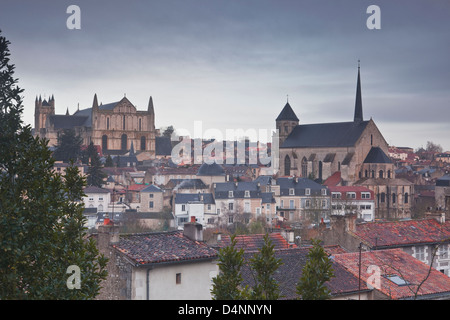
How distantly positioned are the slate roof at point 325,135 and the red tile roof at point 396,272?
68.4 m

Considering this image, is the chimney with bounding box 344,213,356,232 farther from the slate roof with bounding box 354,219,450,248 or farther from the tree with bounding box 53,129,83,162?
the tree with bounding box 53,129,83,162

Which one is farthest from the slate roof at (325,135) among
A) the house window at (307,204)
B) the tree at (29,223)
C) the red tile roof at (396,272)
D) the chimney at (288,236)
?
the tree at (29,223)

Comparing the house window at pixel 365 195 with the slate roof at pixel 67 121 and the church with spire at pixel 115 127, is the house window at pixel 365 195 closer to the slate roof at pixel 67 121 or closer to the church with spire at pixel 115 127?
the church with spire at pixel 115 127

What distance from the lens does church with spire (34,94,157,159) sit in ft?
420

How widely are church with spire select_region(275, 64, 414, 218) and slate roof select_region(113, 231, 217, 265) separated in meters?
63.1

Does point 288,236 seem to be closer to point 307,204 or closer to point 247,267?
point 247,267

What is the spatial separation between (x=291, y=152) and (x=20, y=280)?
89164 millimetres

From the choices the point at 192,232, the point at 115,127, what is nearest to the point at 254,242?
the point at 192,232

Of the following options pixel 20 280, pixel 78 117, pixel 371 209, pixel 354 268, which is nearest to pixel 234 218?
pixel 371 209

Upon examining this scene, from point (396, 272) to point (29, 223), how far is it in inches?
566

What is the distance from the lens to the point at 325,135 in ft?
308

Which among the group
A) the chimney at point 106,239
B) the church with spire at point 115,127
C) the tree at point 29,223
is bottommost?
the chimney at point 106,239

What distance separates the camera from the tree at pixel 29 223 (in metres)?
8.40
